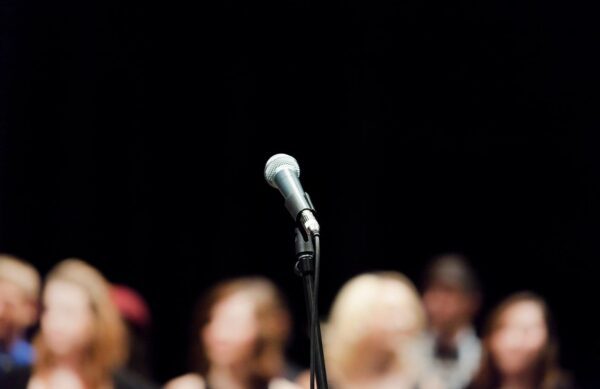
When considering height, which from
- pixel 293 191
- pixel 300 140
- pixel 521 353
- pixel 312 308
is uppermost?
pixel 300 140

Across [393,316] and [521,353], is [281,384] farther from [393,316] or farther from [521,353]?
[521,353]

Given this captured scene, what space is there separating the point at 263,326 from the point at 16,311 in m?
0.89

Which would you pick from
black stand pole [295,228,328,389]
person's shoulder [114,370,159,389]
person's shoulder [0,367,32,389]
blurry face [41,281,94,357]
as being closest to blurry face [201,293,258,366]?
person's shoulder [114,370,159,389]

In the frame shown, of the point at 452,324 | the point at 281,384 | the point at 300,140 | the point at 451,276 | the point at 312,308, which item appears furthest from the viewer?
the point at 300,140

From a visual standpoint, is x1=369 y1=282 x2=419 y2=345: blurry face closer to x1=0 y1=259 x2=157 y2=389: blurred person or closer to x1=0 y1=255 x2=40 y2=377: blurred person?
x1=0 y1=259 x2=157 y2=389: blurred person

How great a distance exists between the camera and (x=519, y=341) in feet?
11.7

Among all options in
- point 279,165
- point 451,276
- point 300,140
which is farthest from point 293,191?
point 300,140

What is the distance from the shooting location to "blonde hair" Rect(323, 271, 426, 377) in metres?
3.33

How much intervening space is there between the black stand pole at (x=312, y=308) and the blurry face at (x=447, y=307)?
7.86 feet

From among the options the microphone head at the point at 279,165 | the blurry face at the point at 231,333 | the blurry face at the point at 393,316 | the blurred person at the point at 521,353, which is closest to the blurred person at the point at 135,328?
the blurry face at the point at 231,333

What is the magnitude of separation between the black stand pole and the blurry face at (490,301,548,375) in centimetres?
215

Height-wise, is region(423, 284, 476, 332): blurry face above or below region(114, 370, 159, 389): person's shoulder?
above

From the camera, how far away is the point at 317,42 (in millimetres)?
5570

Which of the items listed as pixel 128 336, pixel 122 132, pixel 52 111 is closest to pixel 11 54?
pixel 52 111
